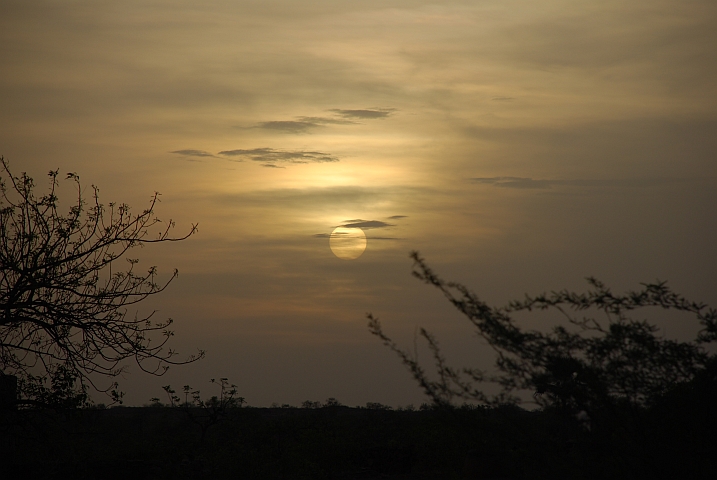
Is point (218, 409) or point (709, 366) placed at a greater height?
point (709, 366)

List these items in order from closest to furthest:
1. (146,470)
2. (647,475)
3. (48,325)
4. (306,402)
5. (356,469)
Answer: (647,475) → (48,325) → (146,470) → (356,469) → (306,402)

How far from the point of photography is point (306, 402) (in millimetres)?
70875

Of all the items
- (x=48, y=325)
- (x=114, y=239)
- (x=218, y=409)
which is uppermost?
(x=114, y=239)

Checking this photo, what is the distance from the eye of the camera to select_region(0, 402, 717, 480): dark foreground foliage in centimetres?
737

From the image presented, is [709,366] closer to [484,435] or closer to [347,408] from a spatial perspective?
[484,435]

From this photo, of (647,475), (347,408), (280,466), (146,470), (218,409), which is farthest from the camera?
(347,408)

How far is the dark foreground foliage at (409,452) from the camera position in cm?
737

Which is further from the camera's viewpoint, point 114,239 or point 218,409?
point 218,409

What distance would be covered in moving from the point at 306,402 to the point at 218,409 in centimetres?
4174

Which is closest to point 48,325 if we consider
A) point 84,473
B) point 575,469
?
point 84,473

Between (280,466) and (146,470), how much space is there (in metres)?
4.23

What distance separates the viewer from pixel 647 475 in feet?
23.7

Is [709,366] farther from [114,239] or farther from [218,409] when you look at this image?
[218,409]

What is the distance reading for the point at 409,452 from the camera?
22781 millimetres
